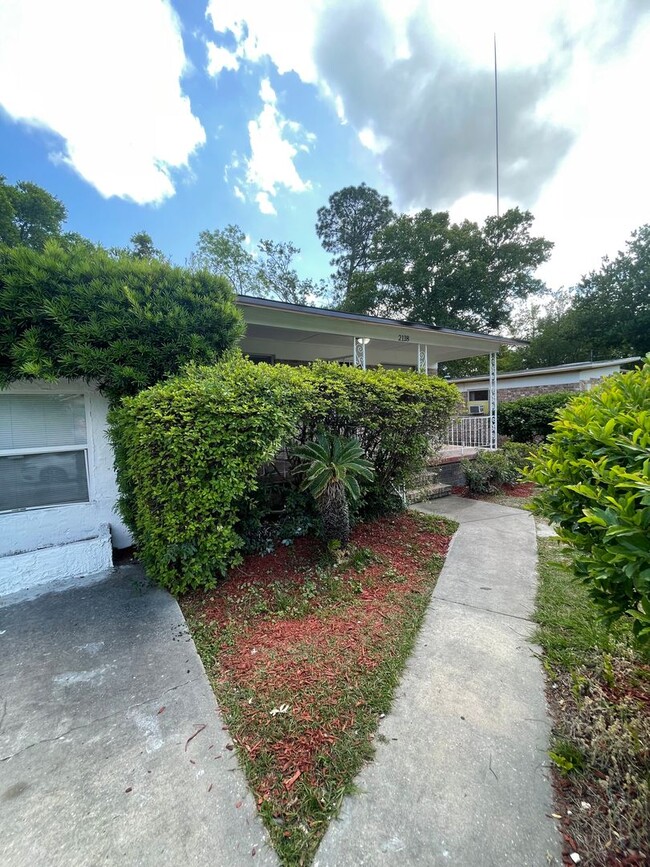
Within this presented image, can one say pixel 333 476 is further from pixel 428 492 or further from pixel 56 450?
pixel 428 492

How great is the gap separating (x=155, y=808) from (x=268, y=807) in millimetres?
486

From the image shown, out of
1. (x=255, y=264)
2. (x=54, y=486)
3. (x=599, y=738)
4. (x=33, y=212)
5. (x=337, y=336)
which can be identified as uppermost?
(x=33, y=212)

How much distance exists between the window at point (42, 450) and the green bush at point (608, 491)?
15.7 ft

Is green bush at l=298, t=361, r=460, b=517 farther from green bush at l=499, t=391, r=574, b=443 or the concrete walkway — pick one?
green bush at l=499, t=391, r=574, b=443

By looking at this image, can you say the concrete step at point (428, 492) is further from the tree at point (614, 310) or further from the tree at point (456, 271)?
the tree at point (614, 310)

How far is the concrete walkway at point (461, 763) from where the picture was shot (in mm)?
1330

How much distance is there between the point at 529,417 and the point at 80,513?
12.8 meters

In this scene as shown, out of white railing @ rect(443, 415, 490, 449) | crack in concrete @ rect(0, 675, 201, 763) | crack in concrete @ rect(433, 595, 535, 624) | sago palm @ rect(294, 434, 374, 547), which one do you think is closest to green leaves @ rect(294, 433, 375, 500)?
sago palm @ rect(294, 434, 374, 547)

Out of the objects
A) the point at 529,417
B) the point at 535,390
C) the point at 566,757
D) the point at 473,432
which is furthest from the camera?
the point at 535,390

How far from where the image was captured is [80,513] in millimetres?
4258

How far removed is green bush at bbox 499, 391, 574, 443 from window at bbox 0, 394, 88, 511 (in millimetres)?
12261

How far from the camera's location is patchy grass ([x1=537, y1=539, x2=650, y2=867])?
4.35 ft

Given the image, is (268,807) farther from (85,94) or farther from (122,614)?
(85,94)

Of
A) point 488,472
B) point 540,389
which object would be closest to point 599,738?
point 488,472
